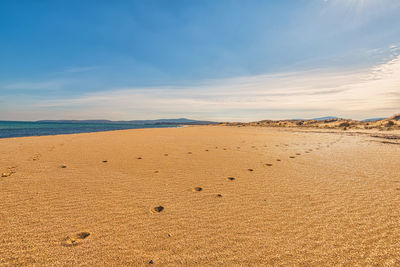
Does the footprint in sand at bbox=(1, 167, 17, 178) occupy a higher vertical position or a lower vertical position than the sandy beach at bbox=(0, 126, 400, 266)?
higher

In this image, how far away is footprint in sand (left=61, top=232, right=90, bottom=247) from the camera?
2.04m

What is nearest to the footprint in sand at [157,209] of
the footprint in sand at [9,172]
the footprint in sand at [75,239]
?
the footprint in sand at [75,239]

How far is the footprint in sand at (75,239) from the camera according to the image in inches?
80.5

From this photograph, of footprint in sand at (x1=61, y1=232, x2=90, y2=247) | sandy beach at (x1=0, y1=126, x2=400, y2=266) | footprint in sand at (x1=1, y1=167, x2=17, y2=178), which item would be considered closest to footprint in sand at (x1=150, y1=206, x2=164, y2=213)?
sandy beach at (x1=0, y1=126, x2=400, y2=266)

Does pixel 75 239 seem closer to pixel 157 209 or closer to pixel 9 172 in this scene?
pixel 157 209

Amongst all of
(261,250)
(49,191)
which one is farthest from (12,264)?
(261,250)

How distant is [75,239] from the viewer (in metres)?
2.12

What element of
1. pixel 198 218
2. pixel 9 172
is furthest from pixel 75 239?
pixel 9 172

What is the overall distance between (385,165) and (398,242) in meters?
4.52

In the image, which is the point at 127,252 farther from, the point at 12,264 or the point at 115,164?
the point at 115,164

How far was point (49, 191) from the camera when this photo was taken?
3.44m

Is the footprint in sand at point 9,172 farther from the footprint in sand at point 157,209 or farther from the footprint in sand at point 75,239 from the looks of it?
the footprint in sand at point 157,209

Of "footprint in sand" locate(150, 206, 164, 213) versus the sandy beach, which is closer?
the sandy beach

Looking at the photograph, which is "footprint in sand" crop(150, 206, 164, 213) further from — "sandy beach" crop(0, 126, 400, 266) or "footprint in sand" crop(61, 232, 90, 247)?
"footprint in sand" crop(61, 232, 90, 247)
